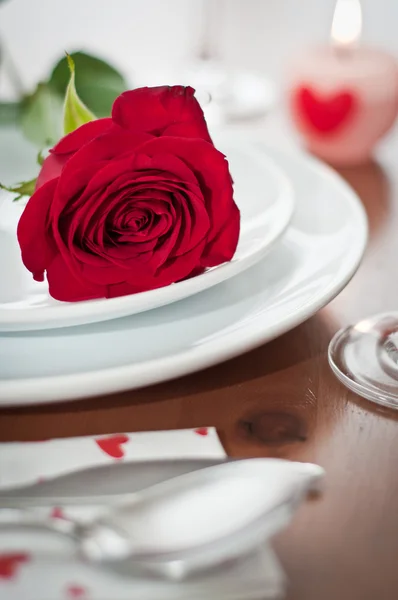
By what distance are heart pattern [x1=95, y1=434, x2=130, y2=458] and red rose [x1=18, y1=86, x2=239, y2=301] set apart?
2.7 inches

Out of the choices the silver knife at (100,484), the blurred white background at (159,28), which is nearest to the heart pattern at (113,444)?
the silver knife at (100,484)

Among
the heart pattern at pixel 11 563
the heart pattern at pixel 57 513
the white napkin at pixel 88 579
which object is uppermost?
the heart pattern at pixel 57 513

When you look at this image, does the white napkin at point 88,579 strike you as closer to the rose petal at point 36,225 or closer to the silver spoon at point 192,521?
the silver spoon at point 192,521

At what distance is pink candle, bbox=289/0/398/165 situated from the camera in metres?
0.64

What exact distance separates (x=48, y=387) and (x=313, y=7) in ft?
2.91

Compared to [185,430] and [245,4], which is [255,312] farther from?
[245,4]

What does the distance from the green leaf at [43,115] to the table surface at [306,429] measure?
0.23 m

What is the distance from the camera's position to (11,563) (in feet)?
0.83

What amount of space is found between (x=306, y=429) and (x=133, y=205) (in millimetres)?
116

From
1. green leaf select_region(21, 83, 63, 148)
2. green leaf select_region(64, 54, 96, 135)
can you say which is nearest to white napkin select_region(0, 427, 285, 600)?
green leaf select_region(64, 54, 96, 135)

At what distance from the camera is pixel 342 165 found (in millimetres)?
669

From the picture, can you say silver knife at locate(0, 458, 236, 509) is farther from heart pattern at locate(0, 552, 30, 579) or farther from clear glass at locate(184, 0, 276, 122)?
clear glass at locate(184, 0, 276, 122)

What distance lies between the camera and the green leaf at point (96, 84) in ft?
1.83

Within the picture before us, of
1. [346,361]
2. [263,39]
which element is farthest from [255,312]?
[263,39]
